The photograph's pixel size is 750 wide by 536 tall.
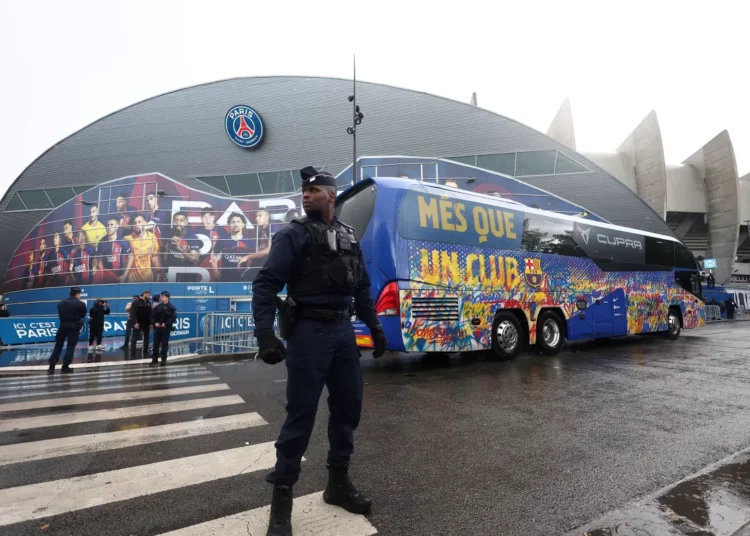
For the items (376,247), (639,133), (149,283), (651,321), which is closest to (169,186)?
(149,283)

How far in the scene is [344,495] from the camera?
2.31 meters

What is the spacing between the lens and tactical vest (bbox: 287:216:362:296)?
7.79 ft

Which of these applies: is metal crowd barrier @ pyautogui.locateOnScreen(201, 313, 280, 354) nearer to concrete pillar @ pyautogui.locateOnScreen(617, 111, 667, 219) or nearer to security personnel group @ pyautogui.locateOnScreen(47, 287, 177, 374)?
security personnel group @ pyautogui.locateOnScreen(47, 287, 177, 374)

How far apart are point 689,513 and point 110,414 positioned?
5604 millimetres

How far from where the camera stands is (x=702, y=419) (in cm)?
407

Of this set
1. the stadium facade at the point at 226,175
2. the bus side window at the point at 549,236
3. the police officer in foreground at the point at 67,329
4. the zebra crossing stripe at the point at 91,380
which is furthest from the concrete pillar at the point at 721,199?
the police officer in foreground at the point at 67,329

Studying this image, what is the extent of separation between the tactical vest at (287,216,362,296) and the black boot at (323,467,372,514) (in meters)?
1.12

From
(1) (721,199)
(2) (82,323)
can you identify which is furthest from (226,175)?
(1) (721,199)

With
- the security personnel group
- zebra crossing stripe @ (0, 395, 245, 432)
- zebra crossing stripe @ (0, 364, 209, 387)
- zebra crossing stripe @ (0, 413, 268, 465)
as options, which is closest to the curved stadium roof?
the security personnel group

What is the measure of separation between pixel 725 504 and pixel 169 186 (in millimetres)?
32383

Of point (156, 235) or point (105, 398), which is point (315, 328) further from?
point (156, 235)

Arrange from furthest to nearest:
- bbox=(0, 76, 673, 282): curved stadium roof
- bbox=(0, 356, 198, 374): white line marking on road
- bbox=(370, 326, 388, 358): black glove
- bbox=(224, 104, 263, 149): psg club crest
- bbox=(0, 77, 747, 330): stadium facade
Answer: bbox=(224, 104, 263, 149): psg club crest, bbox=(0, 76, 673, 282): curved stadium roof, bbox=(0, 77, 747, 330): stadium facade, bbox=(0, 356, 198, 374): white line marking on road, bbox=(370, 326, 388, 358): black glove

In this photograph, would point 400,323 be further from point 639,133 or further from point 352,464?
point 639,133

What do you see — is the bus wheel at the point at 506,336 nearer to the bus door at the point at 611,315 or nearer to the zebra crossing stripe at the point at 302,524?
the bus door at the point at 611,315
